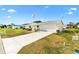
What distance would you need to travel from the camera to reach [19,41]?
4.35 ft

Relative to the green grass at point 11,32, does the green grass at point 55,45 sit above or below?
below

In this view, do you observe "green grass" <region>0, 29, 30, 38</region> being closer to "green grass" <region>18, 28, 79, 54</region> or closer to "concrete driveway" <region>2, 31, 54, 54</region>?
"concrete driveway" <region>2, 31, 54, 54</region>

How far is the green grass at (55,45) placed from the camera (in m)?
1.31

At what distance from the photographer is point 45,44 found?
4.30 ft

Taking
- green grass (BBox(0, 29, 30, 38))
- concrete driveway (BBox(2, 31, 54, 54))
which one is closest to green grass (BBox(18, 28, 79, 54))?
concrete driveway (BBox(2, 31, 54, 54))

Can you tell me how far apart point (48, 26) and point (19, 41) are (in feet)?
1.01

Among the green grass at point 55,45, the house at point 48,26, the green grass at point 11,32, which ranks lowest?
the green grass at point 55,45

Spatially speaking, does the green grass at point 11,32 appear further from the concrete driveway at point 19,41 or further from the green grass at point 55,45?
the green grass at point 55,45

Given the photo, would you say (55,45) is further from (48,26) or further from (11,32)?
(11,32)

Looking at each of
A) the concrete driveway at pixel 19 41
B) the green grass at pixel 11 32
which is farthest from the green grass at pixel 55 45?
the green grass at pixel 11 32

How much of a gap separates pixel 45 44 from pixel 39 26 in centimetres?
18

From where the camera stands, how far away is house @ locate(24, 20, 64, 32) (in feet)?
4.38
